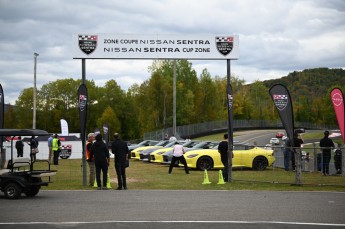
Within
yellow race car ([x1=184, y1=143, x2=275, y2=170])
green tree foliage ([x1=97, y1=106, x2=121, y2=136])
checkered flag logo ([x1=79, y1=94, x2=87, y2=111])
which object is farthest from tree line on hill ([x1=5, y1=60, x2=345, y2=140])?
checkered flag logo ([x1=79, y1=94, x2=87, y2=111])

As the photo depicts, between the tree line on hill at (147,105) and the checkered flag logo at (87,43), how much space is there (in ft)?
180

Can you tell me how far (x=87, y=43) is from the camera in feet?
61.4

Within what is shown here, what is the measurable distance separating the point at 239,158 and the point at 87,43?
8663 millimetres

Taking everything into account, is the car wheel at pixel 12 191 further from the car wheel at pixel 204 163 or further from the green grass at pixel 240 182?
the car wheel at pixel 204 163

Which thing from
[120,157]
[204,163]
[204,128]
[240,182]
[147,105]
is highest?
[147,105]

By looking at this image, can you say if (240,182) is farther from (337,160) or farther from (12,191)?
(12,191)

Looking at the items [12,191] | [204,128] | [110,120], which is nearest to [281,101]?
[12,191]

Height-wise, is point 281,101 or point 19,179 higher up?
point 281,101

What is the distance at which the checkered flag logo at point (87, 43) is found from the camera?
18.6m

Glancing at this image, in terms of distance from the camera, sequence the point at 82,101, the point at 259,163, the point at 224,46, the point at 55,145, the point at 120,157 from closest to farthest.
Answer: the point at 120,157 < the point at 82,101 < the point at 224,46 < the point at 259,163 < the point at 55,145

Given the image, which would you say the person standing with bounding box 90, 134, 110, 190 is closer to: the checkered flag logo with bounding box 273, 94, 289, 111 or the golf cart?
the golf cart

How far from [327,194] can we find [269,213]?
465cm

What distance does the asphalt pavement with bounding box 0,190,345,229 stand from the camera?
9.53 m

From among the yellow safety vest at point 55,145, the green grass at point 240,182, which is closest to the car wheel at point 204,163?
the green grass at point 240,182
